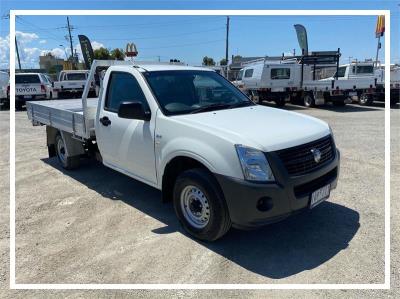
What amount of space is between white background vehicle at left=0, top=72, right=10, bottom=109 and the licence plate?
18.6 m

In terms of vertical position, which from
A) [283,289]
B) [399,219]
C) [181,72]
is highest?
[181,72]

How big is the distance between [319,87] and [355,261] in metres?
15.4

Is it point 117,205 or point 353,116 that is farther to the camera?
point 353,116

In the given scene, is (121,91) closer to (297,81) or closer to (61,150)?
(61,150)

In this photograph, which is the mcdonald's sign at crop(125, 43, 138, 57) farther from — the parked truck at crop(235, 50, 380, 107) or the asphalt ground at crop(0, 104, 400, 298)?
the parked truck at crop(235, 50, 380, 107)

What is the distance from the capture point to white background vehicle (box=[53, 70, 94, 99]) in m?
20.0

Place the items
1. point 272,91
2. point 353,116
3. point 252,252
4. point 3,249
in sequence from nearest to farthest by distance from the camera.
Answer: point 252,252 < point 3,249 < point 353,116 < point 272,91

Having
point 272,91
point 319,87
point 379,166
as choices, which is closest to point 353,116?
point 319,87

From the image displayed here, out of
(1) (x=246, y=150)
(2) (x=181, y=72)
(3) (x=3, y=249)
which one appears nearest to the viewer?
(1) (x=246, y=150)

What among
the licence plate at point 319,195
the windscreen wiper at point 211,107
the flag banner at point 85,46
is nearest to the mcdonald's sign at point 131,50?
the windscreen wiper at point 211,107

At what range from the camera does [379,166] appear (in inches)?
264

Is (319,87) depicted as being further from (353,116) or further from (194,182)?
(194,182)

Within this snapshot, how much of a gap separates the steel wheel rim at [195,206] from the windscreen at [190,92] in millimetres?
→ 944

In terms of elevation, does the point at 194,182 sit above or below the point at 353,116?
below
